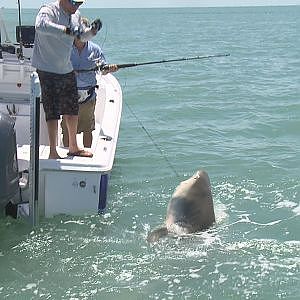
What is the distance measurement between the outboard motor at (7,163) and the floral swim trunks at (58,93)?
764mm

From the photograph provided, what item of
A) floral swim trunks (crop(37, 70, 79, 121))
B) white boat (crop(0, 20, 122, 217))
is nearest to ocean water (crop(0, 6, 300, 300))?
white boat (crop(0, 20, 122, 217))

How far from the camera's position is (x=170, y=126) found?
11.5 metres

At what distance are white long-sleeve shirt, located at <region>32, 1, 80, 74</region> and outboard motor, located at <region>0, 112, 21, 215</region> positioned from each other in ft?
2.74

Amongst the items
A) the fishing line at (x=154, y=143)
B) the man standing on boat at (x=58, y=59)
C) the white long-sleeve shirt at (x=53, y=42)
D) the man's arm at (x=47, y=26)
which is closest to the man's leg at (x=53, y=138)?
the man standing on boat at (x=58, y=59)

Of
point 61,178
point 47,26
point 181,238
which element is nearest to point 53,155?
point 61,178

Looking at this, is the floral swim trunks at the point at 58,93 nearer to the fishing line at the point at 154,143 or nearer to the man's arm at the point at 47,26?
the man's arm at the point at 47,26

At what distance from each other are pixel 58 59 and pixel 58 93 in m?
0.34

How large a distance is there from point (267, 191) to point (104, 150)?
2.27 m

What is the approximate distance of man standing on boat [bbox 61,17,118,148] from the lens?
685cm

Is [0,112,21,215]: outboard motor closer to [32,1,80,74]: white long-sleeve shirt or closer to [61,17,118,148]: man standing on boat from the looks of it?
[32,1,80,74]: white long-sleeve shirt

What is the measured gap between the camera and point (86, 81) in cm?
692

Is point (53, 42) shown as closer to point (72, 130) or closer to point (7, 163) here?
point (72, 130)

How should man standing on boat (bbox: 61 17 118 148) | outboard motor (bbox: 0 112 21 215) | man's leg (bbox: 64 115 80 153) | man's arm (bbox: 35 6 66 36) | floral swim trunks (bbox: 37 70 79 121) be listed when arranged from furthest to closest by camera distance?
man standing on boat (bbox: 61 17 118 148)
man's leg (bbox: 64 115 80 153)
floral swim trunks (bbox: 37 70 79 121)
man's arm (bbox: 35 6 66 36)
outboard motor (bbox: 0 112 21 215)

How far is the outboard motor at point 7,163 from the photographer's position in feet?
17.3
